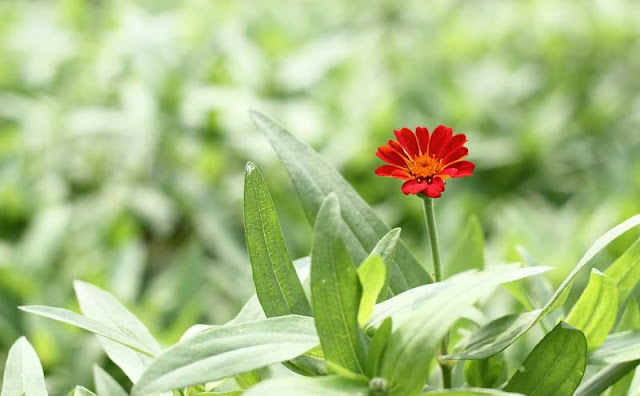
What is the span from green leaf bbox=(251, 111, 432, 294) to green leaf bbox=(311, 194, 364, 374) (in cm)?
14

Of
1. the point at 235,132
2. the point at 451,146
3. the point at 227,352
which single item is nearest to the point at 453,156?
the point at 451,146

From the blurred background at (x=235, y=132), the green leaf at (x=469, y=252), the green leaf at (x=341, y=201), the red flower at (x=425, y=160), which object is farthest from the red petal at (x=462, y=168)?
the blurred background at (x=235, y=132)

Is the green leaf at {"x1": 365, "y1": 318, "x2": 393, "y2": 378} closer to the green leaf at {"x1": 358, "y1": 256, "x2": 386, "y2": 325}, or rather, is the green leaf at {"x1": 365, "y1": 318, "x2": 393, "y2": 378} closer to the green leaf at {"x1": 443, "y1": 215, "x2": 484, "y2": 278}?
the green leaf at {"x1": 358, "y1": 256, "x2": 386, "y2": 325}

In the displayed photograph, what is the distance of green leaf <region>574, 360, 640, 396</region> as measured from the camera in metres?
0.63

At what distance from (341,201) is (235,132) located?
1069 mm

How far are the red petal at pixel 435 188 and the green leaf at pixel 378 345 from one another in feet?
0.30

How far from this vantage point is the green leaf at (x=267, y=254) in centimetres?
57

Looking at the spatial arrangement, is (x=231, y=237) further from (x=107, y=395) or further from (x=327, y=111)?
(x=107, y=395)

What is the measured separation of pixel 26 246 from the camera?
1.41 meters

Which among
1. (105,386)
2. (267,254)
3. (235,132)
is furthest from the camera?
(235,132)

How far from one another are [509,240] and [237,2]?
1.40 metres

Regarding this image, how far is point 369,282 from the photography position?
1.78ft

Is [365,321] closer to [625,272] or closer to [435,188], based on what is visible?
[435,188]

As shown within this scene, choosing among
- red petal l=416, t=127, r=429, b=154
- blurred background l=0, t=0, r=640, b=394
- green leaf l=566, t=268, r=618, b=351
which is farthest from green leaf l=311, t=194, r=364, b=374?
blurred background l=0, t=0, r=640, b=394
